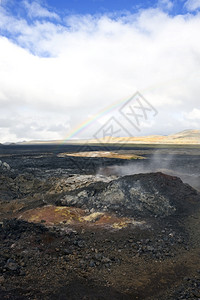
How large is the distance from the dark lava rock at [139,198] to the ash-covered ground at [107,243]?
2.5 inches

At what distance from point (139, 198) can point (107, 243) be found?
522 centimetres

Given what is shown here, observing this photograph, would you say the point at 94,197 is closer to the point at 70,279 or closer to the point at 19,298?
the point at 70,279

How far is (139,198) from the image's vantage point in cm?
1452

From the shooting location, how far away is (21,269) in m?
7.74

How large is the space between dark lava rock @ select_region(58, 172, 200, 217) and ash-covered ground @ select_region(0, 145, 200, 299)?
6cm

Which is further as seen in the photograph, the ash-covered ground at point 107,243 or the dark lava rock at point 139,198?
the dark lava rock at point 139,198

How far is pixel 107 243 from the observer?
995cm

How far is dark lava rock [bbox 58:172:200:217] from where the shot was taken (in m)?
13.9

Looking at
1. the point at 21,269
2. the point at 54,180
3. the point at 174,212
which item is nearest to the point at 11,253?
the point at 21,269

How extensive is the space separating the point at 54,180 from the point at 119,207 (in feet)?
35.5

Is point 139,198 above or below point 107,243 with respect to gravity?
above

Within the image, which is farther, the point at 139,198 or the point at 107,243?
the point at 139,198

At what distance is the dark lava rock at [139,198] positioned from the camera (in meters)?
13.9

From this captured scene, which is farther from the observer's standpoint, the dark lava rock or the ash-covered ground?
the dark lava rock
